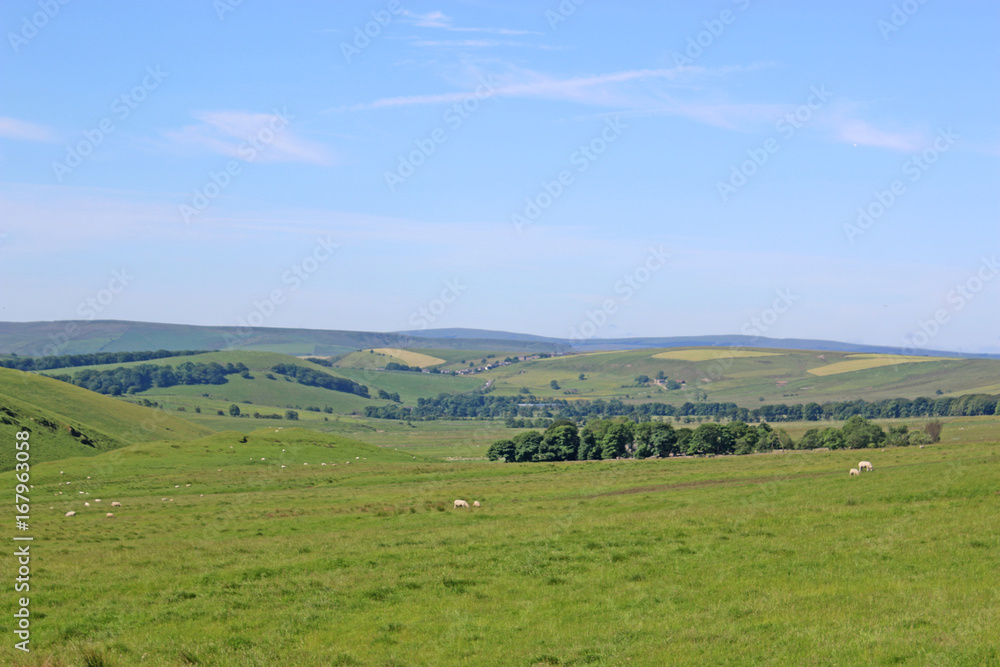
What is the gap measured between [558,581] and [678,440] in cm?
9475

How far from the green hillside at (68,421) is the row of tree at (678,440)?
68501 millimetres

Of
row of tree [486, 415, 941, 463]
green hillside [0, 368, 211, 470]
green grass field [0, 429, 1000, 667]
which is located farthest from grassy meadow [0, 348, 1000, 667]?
green hillside [0, 368, 211, 470]

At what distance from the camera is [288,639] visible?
17844 millimetres

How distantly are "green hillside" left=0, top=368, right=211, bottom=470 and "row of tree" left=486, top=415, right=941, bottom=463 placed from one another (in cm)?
6850

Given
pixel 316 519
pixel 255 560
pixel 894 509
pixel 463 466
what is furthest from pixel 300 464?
pixel 894 509

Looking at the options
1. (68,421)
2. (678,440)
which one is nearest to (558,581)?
(678,440)

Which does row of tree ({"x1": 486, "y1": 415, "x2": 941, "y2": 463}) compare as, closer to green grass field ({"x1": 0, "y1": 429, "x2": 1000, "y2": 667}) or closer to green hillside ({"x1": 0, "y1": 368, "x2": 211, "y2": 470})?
green grass field ({"x1": 0, "y1": 429, "x2": 1000, "y2": 667})

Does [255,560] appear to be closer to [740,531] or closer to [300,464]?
[740,531]

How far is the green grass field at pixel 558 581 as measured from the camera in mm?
16109

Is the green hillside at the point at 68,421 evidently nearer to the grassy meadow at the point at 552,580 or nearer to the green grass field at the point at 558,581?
the grassy meadow at the point at 552,580

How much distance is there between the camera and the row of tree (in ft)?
355

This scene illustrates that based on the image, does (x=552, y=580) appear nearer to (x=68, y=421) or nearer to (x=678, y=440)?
(x=678, y=440)

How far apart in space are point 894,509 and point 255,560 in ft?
81.1

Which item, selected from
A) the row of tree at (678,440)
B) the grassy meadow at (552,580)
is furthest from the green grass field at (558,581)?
the row of tree at (678,440)
